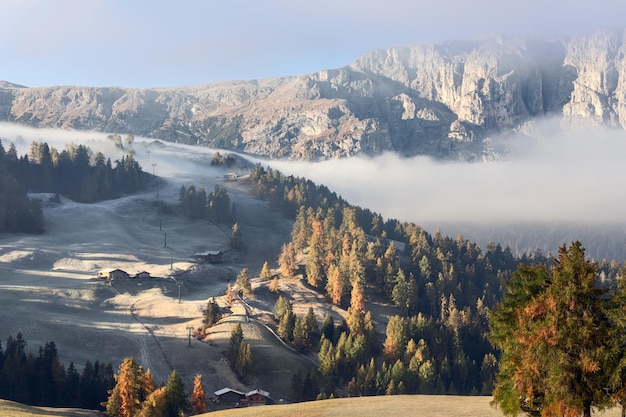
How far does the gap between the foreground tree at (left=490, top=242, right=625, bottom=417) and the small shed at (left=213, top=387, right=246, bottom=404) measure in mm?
76427

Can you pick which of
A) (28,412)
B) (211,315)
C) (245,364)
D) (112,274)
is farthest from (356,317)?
(28,412)

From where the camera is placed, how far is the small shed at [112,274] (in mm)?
172500

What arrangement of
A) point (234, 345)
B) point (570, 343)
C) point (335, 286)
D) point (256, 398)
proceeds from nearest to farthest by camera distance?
1. point (570, 343)
2. point (256, 398)
3. point (234, 345)
4. point (335, 286)

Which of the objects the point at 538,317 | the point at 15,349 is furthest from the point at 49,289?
the point at 538,317

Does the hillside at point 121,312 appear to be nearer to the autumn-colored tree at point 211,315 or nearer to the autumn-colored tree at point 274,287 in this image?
the autumn-colored tree at point 211,315

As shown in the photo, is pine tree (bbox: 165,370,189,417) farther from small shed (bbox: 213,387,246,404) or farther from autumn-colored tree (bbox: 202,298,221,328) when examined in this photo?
autumn-colored tree (bbox: 202,298,221,328)

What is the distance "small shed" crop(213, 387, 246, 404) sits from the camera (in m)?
112

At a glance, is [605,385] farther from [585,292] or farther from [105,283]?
[105,283]

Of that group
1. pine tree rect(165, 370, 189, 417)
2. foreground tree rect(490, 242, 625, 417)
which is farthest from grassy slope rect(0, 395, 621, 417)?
pine tree rect(165, 370, 189, 417)

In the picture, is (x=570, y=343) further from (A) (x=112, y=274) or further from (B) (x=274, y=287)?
(A) (x=112, y=274)

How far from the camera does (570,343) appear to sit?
130 feet

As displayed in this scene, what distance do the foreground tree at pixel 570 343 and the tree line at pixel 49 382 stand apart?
8089cm

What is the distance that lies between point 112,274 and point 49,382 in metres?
65.0

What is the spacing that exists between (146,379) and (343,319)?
73392mm
